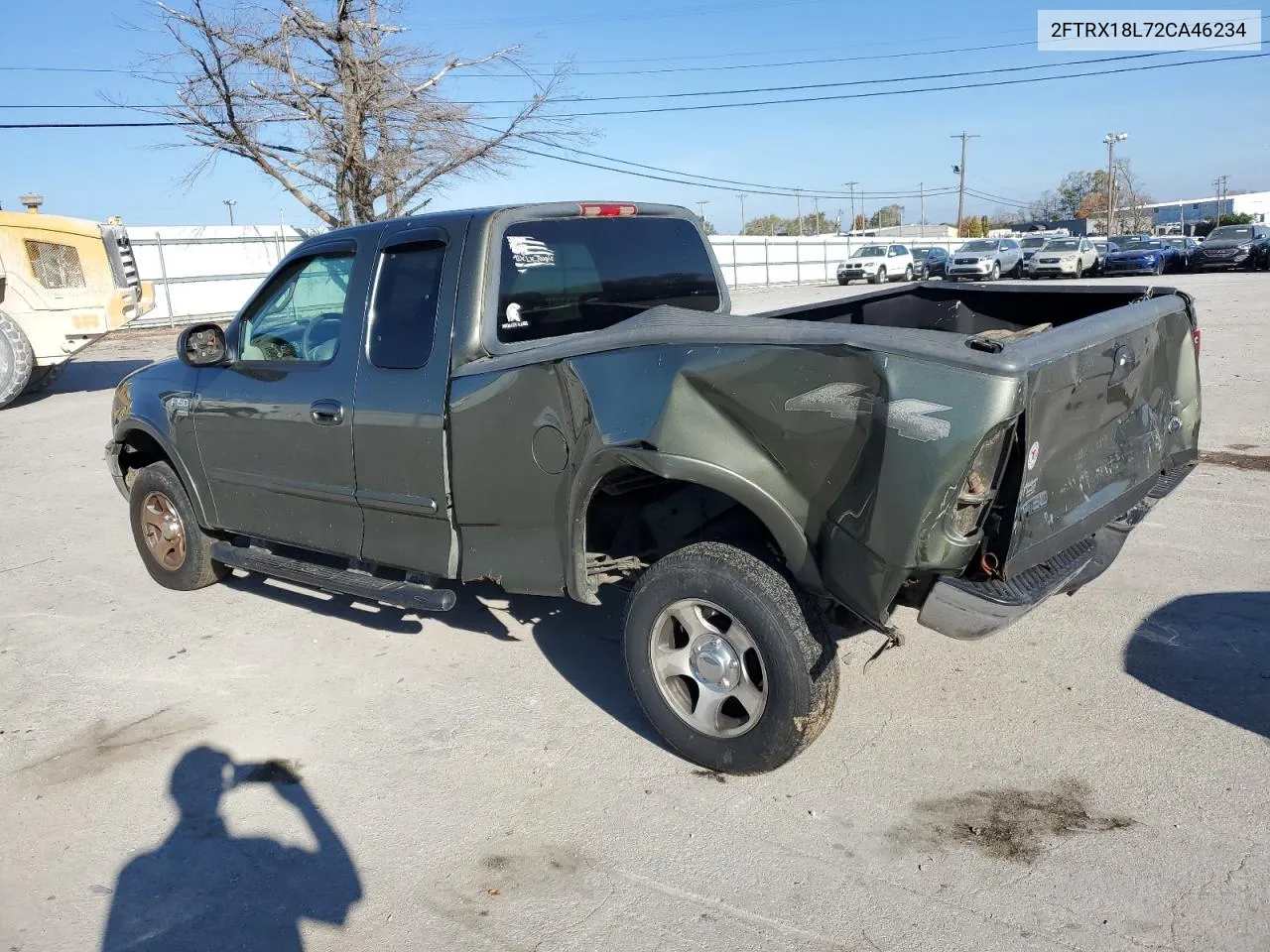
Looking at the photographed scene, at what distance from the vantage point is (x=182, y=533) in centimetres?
591

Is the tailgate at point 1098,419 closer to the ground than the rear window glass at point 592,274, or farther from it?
closer to the ground

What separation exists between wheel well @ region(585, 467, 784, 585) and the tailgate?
920 mm

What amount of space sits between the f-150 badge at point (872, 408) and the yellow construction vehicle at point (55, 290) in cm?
1443

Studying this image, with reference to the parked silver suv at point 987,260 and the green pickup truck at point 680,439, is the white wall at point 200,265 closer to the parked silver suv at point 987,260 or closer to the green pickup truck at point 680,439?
the parked silver suv at point 987,260

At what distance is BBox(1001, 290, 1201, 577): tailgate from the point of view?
3.10 metres

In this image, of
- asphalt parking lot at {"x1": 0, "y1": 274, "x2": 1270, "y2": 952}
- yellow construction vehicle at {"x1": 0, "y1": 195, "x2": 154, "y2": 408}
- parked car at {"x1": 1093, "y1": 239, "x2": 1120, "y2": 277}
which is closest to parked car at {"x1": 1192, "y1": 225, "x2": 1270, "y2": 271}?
parked car at {"x1": 1093, "y1": 239, "x2": 1120, "y2": 277}

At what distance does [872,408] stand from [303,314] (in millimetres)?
3212

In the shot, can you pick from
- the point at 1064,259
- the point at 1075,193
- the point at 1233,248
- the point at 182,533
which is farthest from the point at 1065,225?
the point at 182,533

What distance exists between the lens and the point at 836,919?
2.89m

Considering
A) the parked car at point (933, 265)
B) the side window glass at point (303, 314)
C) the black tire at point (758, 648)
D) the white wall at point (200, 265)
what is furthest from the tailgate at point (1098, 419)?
the parked car at point (933, 265)

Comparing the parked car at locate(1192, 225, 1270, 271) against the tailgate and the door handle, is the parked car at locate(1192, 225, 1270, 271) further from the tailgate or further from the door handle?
the door handle

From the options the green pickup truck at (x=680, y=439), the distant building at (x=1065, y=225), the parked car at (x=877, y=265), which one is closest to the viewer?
the green pickup truck at (x=680, y=439)

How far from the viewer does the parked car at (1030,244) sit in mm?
38250

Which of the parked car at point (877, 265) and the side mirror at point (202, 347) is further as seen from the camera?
the parked car at point (877, 265)
